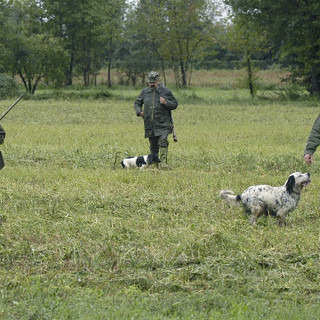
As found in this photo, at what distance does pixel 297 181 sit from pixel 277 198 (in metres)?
0.36

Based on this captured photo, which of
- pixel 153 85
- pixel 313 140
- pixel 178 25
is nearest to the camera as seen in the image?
pixel 313 140

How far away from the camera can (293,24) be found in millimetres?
36031

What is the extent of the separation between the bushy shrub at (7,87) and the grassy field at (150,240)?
25.9 metres

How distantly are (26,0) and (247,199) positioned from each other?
5132 cm

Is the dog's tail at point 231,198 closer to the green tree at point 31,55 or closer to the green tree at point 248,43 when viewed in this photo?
the green tree at point 248,43

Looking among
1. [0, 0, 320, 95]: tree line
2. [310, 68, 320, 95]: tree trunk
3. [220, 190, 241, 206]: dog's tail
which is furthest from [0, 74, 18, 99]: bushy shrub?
[220, 190, 241, 206]: dog's tail

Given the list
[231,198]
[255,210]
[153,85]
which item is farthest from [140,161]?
[255,210]

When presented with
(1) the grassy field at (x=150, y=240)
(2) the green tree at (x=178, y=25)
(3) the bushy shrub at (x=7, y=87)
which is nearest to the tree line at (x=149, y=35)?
(2) the green tree at (x=178, y=25)

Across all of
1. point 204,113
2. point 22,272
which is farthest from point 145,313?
point 204,113

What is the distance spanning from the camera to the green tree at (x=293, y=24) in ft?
118

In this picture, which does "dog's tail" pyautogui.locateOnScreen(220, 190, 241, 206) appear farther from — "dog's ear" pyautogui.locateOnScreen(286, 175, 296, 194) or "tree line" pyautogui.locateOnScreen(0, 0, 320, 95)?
"tree line" pyautogui.locateOnScreen(0, 0, 320, 95)

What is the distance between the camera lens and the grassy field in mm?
6008

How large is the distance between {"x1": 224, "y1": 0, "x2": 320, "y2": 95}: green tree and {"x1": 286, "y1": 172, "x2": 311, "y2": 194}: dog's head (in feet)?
91.2

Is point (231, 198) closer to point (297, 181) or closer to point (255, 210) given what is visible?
point (255, 210)
